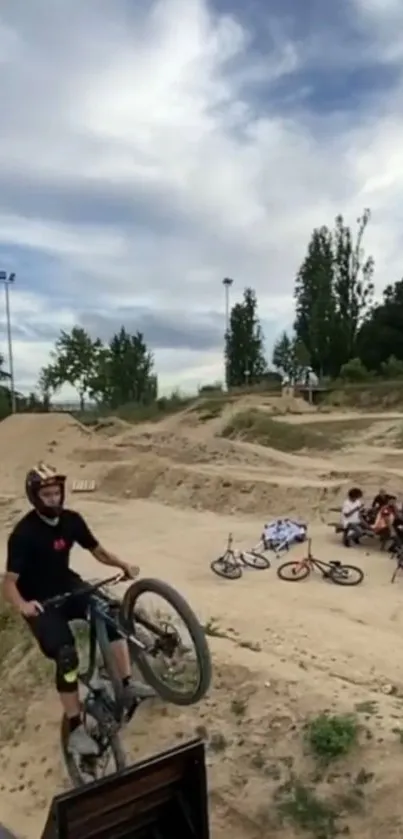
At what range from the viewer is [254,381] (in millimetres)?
41812

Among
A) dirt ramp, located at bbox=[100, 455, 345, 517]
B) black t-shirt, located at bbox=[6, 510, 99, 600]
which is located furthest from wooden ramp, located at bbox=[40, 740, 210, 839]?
dirt ramp, located at bbox=[100, 455, 345, 517]

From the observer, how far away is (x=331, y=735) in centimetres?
477

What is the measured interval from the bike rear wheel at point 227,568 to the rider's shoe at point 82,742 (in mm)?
5943

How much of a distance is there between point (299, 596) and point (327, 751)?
14.4 ft

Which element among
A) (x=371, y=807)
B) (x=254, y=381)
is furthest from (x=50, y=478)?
(x=254, y=381)

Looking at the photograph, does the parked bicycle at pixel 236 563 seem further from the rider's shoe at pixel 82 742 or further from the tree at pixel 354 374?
the tree at pixel 354 374

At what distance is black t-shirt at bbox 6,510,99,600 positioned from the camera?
4102 millimetres

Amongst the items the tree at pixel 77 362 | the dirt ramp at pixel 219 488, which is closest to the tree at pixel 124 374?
the tree at pixel 77 362

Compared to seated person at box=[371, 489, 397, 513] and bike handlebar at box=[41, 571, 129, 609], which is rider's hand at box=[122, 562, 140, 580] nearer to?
bike handlebar at box=[41, 571, 129, 609]

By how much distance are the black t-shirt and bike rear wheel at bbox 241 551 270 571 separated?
22.1 feet

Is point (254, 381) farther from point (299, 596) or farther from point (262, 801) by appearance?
point (262, 801)

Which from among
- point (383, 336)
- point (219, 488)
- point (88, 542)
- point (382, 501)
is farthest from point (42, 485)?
point (383, 336)

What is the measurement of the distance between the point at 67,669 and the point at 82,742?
0.57m

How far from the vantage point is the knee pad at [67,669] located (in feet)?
13.4
